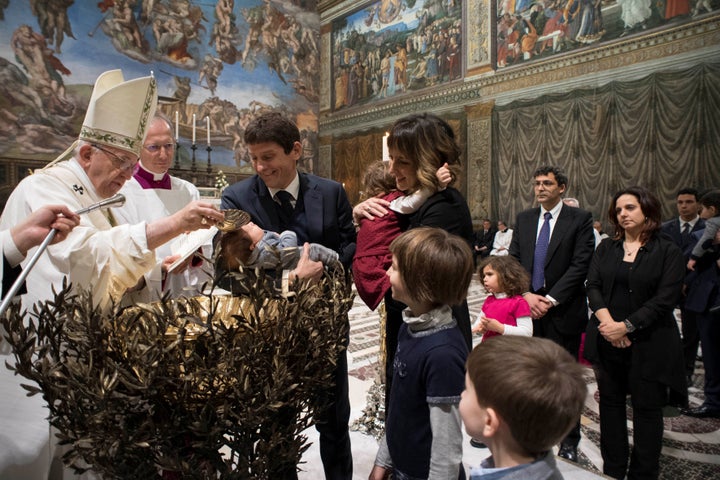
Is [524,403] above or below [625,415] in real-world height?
above

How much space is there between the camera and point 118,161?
6.00 feet

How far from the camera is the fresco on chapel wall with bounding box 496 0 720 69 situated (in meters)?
8.73

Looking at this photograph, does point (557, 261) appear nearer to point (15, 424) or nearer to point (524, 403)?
point (524, 403)

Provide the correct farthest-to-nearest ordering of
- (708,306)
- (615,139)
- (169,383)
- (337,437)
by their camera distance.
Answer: (615,139) < (708,306) < (337,437) < (169,383)

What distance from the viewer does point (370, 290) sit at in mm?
1916

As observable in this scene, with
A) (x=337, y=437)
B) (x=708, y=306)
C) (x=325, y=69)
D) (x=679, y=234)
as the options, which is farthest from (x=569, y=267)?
(x=325, y=69)

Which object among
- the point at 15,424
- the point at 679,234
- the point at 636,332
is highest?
the point at 679,234

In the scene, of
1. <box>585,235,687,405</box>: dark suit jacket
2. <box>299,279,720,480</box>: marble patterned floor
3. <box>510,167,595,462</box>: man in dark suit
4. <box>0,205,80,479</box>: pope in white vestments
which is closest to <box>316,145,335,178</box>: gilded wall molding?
<box>299,279,720,480</box>: marble patterned floor

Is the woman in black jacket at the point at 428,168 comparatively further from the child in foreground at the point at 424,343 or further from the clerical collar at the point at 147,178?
the clerical collar at the point at 147,178

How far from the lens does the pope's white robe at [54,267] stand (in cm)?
155

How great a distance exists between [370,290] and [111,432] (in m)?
1.19

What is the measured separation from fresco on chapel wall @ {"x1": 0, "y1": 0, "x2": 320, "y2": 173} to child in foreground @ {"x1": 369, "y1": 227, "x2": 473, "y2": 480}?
8.64m

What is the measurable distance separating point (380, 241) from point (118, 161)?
42.6 inches

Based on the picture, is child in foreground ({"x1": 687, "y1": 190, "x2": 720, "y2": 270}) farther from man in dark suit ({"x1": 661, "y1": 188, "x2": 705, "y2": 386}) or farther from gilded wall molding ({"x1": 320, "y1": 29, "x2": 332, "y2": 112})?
gilded wall molding ({"x1": 320, "y1": 29, "x2": 332, "y2": 112})
